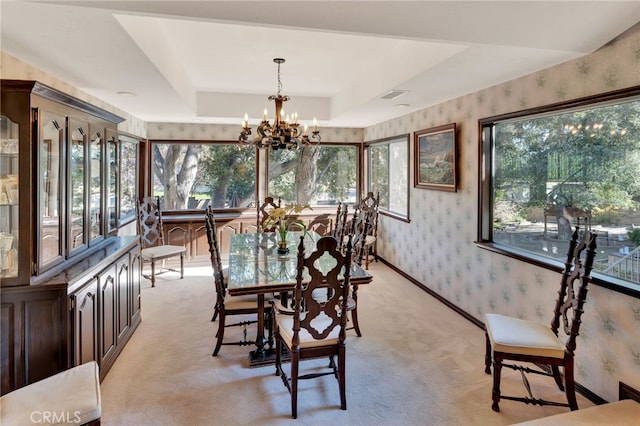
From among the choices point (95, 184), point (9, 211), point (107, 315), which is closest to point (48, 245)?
point (9, 211)

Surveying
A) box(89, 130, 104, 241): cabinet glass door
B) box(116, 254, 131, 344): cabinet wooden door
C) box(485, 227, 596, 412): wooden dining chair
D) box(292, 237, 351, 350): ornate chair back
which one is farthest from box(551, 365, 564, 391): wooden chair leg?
box(89, 130, 104, 241): cabinet glass door

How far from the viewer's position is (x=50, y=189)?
2.29 metres

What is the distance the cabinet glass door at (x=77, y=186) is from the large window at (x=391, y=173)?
3982 mm

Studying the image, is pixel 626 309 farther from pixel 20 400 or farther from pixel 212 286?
pixel 212 286

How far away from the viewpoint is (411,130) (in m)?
5.12

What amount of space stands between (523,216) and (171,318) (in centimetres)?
363

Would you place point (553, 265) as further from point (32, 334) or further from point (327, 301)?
point (32, 334)

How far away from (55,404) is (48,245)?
1001mm

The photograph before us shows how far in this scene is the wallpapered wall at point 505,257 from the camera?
2295 millimetres

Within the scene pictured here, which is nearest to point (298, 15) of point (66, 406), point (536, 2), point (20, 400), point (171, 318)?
point (536, 2)

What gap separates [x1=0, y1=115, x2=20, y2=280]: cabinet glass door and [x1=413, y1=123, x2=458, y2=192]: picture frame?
3787 mm

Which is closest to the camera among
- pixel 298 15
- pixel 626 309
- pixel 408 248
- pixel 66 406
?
pixel 66 406

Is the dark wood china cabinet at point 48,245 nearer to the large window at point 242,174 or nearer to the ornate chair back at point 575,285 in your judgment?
the ornate chair back at point 575,285

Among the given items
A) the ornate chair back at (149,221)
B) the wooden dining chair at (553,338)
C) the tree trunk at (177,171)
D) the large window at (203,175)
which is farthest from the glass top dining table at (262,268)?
the tree trunk at (177,171)
